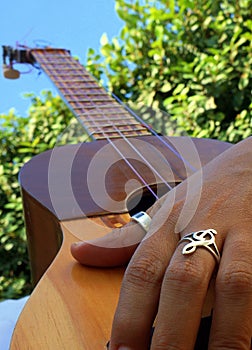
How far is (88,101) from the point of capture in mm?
1364

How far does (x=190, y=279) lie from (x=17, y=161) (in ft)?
5.80

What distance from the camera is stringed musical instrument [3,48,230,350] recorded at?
0.58 m

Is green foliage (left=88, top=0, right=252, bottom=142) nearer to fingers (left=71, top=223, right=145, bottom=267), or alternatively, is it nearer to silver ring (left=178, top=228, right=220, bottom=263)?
fingers (left=71, top=223, right=145, bottom=267)

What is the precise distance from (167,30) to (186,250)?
1.67 m

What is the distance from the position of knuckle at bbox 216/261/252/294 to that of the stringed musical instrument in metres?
0.15

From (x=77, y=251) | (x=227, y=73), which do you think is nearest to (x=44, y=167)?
(x=77, y=251)

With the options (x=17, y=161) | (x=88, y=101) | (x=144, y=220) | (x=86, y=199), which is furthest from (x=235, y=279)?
(x=17, y=161)

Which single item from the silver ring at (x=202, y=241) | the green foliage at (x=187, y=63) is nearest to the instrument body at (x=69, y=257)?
the silver ring at (x=202, y=241)

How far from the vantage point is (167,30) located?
2.06 metres

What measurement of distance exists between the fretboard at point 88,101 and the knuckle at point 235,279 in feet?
2.27

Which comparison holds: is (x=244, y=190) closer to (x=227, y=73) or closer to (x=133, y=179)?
(x=133, y=179)

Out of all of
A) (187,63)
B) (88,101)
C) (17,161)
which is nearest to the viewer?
(88,101)

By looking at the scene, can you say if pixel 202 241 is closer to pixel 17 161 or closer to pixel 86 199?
pixel 86 199

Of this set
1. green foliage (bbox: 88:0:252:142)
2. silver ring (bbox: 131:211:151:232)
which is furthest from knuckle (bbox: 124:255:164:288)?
green foliage (bbox: 88:0:252:142)
